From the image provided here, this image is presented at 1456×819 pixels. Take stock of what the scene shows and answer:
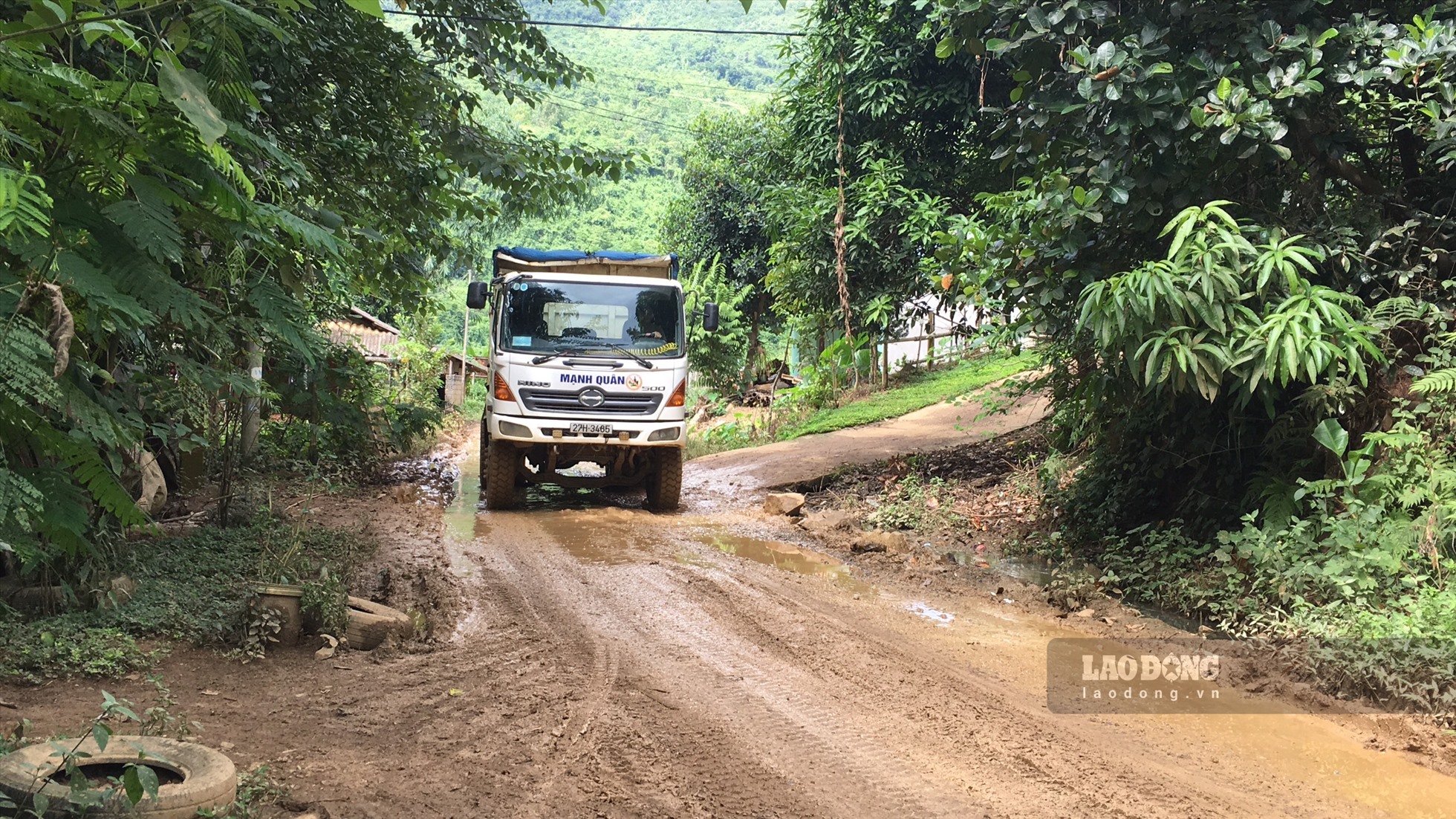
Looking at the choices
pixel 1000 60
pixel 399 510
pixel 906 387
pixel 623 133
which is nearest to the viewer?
pixel 399 510

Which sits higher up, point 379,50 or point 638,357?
point 379,50

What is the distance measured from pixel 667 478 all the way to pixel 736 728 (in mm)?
6434

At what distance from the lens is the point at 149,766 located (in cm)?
311

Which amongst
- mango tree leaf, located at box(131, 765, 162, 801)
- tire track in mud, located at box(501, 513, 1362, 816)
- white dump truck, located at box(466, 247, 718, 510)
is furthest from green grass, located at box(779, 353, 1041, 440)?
mango tree leaf, located at box(131, 765, 162, 801)

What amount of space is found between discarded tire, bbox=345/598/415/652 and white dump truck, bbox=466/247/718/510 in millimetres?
4559

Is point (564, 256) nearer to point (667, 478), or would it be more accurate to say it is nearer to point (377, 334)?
Result: point (667, 478)

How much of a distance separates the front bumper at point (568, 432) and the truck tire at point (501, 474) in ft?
1.03

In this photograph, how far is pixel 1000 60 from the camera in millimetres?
13695

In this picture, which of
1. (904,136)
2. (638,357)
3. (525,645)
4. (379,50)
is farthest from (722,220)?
(525,645)

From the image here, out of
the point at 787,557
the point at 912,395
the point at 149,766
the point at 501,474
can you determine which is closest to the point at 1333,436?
the point at 787,557

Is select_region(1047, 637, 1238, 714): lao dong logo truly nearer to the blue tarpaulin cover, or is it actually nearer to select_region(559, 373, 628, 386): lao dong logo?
select_region(559, 373, 628, 386): lao dong logo

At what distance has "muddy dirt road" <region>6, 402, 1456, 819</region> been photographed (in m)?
3.62

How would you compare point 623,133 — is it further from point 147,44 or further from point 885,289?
point 147,44

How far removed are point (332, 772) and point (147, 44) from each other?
251 cm
